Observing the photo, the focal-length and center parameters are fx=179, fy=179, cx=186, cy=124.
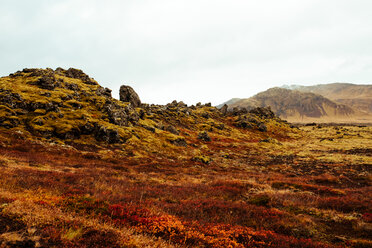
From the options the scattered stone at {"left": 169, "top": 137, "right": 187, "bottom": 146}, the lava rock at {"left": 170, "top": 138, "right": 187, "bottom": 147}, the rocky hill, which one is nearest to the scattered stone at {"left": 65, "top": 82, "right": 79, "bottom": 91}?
the rocky hill

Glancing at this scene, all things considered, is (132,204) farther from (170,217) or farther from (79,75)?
(79,75)

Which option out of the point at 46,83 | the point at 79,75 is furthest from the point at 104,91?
the point at 79,75

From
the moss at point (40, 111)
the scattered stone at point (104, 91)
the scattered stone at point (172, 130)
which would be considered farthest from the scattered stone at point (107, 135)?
the scattered stone at point (104, 91)

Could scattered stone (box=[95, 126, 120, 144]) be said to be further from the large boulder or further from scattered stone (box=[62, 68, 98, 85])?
scattered stone (box=[62, 68, 98, 85])

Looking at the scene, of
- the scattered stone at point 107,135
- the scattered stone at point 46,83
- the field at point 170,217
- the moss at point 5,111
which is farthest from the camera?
the scattered stone at point 46,83

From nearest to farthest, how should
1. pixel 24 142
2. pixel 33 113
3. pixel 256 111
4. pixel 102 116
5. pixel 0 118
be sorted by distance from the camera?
pixel 24 142, pixel 0 118, pixel 33 113, pixel 102 116, pixel 256 111

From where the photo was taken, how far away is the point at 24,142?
990 inches

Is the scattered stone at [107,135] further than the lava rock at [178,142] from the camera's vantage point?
No

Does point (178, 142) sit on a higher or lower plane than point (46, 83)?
lower

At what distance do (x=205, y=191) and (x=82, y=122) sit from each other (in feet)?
97.8

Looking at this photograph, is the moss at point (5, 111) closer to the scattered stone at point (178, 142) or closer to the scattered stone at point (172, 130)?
the scattered stone at point (178, 142)

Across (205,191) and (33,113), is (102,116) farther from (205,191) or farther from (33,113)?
(205,191)

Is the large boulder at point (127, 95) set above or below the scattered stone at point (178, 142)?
above

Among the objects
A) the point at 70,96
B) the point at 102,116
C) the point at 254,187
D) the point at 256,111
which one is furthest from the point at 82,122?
the point at 256,111
